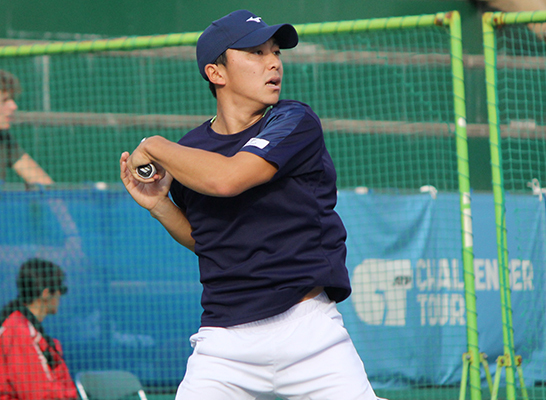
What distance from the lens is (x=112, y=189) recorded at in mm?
6336

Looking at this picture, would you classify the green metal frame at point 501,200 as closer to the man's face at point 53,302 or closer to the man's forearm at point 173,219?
the man's forearm at point 173,219

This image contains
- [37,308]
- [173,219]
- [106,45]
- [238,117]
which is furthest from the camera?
[37,308]

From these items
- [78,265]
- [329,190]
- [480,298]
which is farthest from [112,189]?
[329,190]

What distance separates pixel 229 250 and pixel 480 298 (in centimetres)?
462

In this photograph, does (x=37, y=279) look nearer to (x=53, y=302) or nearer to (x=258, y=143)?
(x=53, y=302)

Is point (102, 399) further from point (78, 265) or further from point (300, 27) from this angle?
point (300, 27)

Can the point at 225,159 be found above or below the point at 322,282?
above

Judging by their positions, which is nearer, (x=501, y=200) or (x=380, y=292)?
(x=501, y=200)

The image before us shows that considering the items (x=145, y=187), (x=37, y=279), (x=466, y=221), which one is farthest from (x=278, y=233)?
(x=37, y=279)

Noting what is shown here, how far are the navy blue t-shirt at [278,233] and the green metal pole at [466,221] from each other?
1968 millimetres

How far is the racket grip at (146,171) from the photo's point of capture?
262 cm

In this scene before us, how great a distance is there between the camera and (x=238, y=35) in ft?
8.52

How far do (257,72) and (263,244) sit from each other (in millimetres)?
694

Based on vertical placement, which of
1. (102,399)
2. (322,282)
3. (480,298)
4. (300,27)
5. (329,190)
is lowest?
(102,399)
